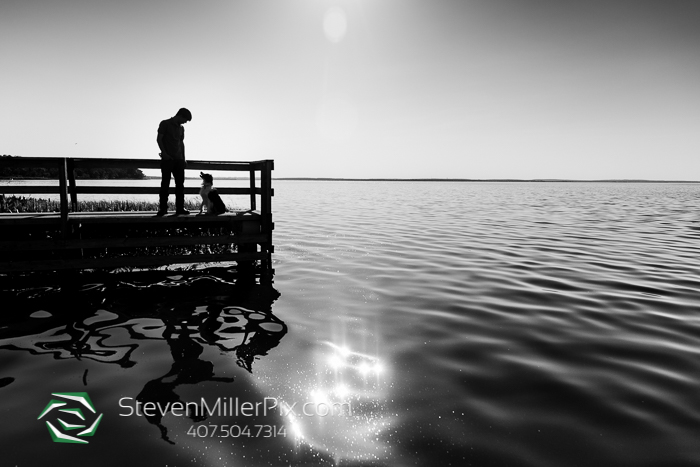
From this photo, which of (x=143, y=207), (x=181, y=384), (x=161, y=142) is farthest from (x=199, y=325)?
(x=143, y=207)

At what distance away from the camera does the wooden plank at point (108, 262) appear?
7461mm

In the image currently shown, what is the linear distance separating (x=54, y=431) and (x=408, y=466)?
3153 millimetres

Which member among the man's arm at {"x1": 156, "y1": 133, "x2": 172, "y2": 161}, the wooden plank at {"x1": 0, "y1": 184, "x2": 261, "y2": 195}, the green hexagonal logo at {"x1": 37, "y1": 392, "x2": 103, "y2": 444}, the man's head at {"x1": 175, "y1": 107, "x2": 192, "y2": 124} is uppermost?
the man's head at {"x1": 175, "y1": 107, "x2": 192, "y2": 124}

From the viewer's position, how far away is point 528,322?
242 inches

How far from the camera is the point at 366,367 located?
15.6 feet

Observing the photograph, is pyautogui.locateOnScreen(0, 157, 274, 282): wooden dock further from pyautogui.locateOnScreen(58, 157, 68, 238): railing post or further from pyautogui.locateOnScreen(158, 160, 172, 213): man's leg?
pyautogui.locateOnScreen(158, 160, 172, 213): man's leg

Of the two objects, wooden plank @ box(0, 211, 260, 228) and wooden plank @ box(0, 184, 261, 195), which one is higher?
wooden plank @ box(0, 184, 261, 195)

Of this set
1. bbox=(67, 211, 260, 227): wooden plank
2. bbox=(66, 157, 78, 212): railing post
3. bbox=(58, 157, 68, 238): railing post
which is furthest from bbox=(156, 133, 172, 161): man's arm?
bbox=(58, 157, 68, 238): railing post

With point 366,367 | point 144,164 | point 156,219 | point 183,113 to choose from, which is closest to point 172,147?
point 144,164

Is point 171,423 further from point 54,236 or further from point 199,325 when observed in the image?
point 54,236

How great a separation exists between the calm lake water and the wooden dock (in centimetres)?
62

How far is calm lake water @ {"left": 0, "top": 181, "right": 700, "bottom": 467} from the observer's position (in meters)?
3.29

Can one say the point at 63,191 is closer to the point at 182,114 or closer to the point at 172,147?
the point at 172,147

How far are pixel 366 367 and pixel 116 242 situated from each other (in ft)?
20.4
